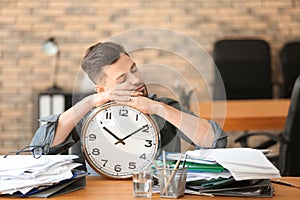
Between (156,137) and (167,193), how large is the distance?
1.05 feet

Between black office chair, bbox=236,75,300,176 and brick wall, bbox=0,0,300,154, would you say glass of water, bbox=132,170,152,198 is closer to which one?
black office chair, bbox=236,75,300,176

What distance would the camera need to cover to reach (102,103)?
217cm

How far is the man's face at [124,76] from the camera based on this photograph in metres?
2.21

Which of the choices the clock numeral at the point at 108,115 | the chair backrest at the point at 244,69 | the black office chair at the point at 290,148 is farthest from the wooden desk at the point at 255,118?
the clock numeral at the point at 108,115

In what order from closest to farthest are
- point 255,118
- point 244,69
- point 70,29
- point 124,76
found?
point 124,76 < point 255,118 < point 244,69 < point 70,29

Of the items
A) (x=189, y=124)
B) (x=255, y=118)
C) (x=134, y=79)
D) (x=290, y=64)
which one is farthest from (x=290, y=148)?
(x=290, y=64)

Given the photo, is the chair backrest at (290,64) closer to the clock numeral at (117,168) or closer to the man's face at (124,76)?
the man's face at (124,76)

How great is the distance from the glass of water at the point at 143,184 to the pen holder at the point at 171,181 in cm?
4

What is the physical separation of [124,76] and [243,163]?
21.6 inches

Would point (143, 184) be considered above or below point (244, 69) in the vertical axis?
above

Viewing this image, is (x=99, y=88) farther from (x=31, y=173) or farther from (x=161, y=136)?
(x=31, y=173)

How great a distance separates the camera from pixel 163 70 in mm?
2211

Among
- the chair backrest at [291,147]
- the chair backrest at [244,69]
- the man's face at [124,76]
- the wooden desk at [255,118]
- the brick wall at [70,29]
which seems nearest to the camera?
the man's face at [124,76]

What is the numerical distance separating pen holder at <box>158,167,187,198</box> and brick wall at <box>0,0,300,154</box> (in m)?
4.39
